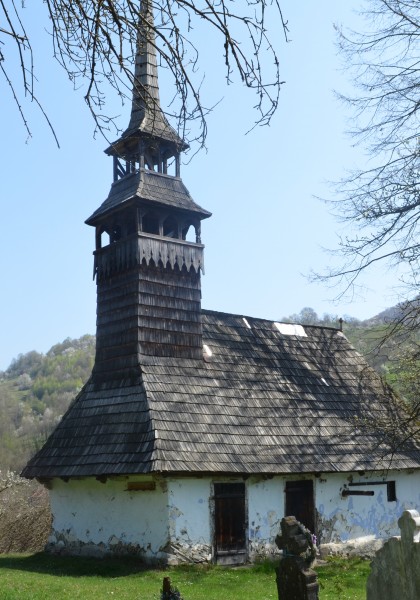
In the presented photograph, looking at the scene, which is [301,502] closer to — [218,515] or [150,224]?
[218,515]

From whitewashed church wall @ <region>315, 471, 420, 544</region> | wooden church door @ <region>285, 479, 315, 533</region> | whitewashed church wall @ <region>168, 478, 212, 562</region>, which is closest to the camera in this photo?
whitewashed church wall @ <region>168, 478, 212, 562</region>

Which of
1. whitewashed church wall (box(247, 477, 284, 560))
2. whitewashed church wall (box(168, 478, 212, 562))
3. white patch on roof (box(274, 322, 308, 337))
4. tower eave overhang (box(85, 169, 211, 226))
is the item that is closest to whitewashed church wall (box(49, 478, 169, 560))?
whitewashed church wall (box(168, 478, 212, 562))

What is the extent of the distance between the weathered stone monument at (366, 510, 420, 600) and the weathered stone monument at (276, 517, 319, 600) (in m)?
0.69

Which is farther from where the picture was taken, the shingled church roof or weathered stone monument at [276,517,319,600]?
the shingled church roof

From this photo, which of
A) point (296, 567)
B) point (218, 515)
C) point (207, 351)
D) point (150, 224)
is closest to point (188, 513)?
point (218, 515)

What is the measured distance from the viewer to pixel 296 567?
762cm

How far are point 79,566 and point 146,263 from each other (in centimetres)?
676

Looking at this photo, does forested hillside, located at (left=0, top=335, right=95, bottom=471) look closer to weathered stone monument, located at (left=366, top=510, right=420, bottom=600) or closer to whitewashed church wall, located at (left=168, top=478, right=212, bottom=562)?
whitewashed church wall, located at (left=168, top=478, right=212, bottom=562)

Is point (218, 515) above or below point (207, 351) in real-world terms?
below

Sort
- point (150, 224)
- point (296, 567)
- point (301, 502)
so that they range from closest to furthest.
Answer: point (296, 567), point (301, 502), point (150, 224)

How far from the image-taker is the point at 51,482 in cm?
1698

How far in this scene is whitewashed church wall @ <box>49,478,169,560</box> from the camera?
14102 mm

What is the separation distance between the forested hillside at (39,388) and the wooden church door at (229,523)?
105 feet

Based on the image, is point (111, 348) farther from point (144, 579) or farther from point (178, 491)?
point (144, 579)
